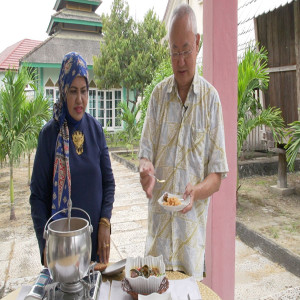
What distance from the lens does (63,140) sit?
1.72 meters

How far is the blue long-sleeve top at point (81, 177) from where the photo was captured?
5.58ft

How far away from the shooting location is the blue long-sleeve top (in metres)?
1.70

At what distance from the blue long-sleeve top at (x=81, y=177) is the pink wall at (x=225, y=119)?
36.5 inches

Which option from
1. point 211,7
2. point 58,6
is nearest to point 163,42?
point 58,6

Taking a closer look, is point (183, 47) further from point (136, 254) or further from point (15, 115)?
point (15, 115)

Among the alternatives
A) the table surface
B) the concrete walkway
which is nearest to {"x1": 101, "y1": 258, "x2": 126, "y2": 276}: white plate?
→ the table surface

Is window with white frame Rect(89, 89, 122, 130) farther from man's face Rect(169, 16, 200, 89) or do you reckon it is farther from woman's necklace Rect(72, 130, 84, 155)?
man's face Rect(169, 16, 200, 89)

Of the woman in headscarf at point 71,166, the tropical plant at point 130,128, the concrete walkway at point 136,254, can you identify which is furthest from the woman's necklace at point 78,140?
the tropical plant at point 130,128

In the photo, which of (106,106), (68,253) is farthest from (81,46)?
(68,253)

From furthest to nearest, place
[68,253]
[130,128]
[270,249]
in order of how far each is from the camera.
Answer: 1. [130,128]
2. [270,249]
3. [68,253]

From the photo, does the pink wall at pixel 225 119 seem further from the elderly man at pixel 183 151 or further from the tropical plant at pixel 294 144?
the tropical plant at pixel 294 144

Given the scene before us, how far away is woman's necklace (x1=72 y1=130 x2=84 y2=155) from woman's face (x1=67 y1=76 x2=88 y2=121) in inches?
3.0

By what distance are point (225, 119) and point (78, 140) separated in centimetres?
116

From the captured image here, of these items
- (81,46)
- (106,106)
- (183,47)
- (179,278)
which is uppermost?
(81,46)
